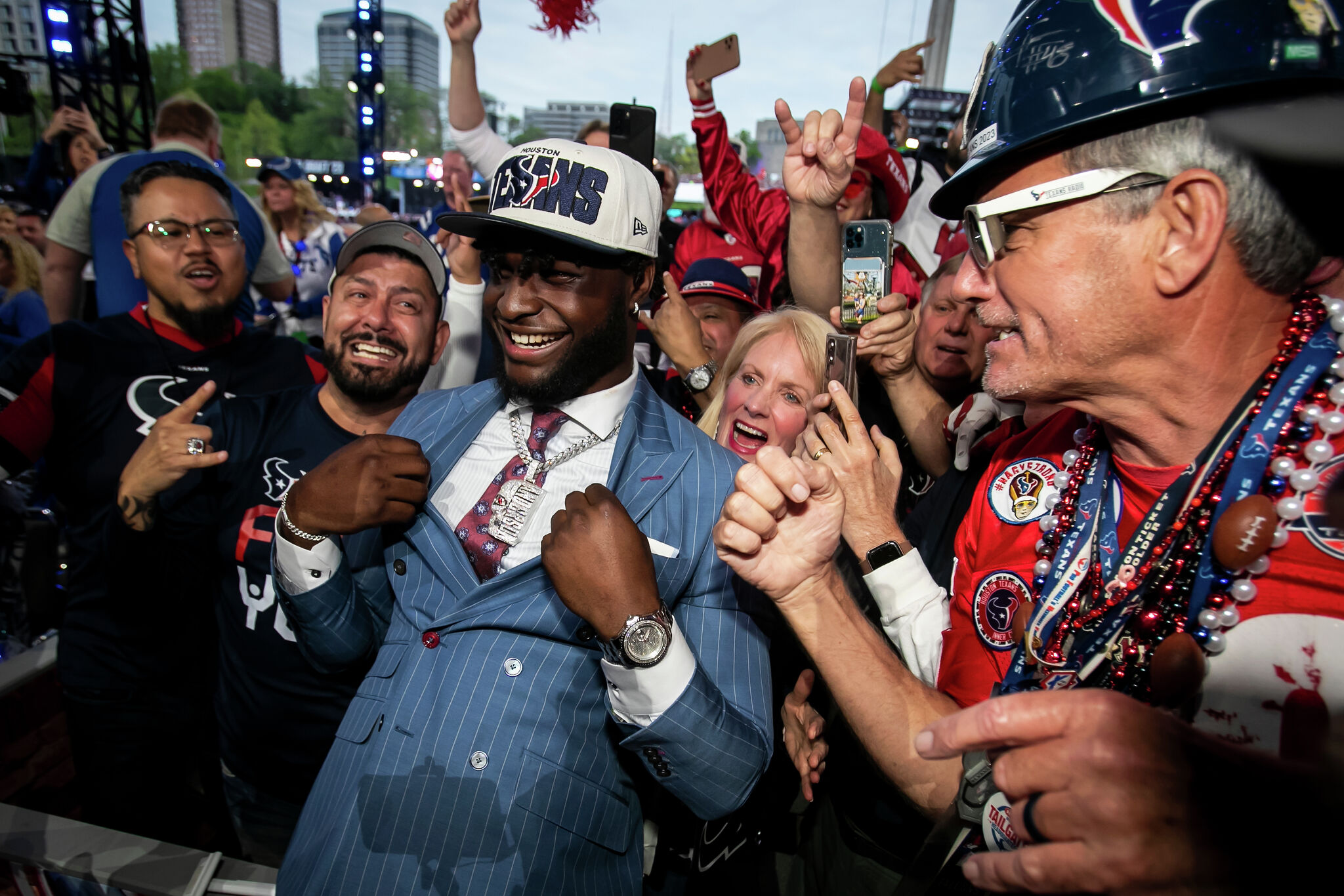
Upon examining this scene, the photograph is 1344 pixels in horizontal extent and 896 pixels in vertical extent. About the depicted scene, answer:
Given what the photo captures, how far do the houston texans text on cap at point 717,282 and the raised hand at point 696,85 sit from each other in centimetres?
97

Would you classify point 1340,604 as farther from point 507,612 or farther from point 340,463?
point 340,463

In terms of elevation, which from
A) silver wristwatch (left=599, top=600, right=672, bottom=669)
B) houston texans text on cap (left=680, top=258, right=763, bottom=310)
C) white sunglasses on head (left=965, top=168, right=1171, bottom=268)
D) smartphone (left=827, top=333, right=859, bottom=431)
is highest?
white sunglasses on head (left=965, top=168, right=1171, bottom=268)

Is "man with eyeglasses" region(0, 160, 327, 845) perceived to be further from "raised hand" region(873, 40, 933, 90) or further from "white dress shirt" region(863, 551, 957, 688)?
"raised hand" region(873, 40, 933, 90)

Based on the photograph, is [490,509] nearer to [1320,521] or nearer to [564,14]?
[1320,521]

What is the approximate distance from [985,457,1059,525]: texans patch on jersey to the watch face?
86cm

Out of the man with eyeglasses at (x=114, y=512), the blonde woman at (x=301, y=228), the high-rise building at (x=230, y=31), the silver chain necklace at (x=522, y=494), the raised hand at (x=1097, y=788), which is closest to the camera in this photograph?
the raised hand at (x=1097, y=788)

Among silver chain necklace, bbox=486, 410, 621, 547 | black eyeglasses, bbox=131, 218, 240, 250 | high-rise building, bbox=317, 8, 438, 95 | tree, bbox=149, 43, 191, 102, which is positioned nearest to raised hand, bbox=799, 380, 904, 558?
silver chain necklace, bbox=486, 410, 621, 547

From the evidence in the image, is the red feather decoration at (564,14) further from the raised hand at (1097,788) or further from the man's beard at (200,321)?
the raised hand at (1097,788)

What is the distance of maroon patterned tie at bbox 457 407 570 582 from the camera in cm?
175

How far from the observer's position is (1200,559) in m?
1.16

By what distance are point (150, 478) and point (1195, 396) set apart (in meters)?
2.81

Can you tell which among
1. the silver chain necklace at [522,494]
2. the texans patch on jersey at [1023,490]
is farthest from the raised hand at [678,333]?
the texans patch on jersey at [1023,490]

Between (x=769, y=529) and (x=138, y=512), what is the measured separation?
2171 millimetres

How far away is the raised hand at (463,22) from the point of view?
3.89 meters
